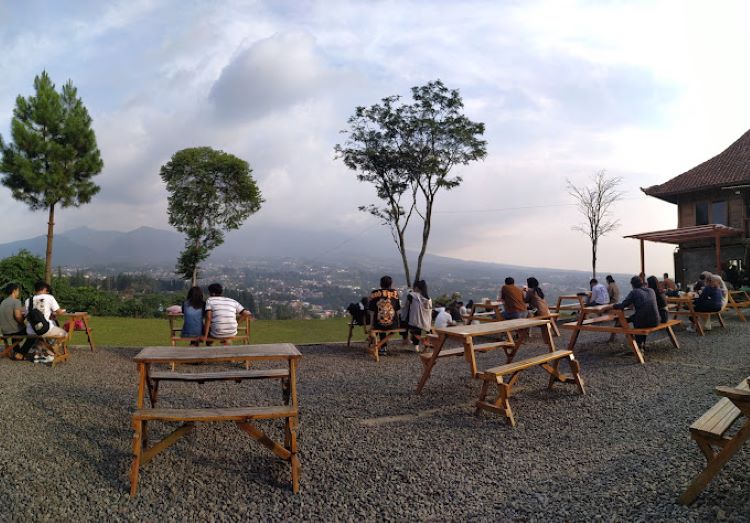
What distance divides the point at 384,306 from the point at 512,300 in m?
2.58

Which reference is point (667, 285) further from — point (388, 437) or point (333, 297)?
point (333, 297)

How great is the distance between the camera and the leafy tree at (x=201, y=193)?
882 inches

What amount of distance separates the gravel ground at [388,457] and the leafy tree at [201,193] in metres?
17.0

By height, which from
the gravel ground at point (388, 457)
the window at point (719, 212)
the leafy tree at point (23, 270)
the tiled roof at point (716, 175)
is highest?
the tiled roof at point (716, 175)

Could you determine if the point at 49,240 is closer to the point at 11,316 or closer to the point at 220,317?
the point at 11,316

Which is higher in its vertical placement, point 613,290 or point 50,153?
point 50,153

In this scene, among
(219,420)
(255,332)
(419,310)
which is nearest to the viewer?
(219,420)

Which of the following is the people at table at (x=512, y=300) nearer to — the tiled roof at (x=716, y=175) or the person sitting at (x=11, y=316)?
the person sitting at (x=11, y=316)

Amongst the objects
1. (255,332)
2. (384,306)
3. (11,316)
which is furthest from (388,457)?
(255,332)

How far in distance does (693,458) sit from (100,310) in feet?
67.7

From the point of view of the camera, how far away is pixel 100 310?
18938 mm

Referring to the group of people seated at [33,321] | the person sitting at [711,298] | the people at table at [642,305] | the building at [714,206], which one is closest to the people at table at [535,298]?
the people at table at [642,305]

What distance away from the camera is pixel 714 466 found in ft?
9.11

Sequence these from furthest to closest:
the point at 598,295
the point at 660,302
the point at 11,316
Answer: the point at 598,295, the point at 660,302, the point at 11,316
